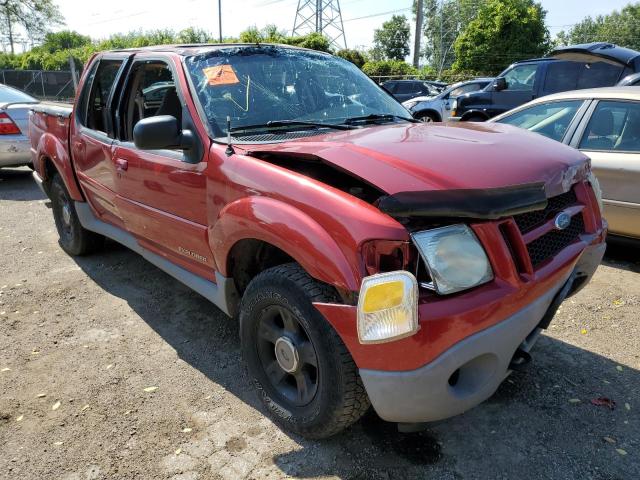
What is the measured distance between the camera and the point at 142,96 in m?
3.83

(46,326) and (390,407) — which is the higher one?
(390,407)

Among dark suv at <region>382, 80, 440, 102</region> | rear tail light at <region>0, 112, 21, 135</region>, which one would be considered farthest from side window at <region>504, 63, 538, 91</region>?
dark suv at <region>382, 80, 440, 102</region>

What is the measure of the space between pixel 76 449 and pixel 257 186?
161 centimetres

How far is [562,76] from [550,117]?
4.27 metres

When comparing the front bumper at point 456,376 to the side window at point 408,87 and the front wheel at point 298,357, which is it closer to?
the front wheel at point 298,357

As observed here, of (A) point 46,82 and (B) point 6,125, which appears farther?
(A) point 46,82

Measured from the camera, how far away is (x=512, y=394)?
2838 millimetres

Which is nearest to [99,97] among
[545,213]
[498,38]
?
[545,213]

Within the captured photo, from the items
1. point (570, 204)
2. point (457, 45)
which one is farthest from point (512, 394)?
point (457, 45)

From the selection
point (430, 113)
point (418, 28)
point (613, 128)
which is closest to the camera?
point (613, 128)

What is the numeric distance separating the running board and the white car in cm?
354

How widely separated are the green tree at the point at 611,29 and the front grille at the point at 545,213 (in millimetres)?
95181

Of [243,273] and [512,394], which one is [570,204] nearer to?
[512,394]

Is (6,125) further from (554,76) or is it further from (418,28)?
(418,28)
